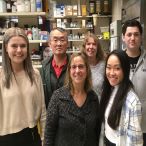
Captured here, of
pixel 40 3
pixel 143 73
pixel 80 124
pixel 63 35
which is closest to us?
pixel 80 124

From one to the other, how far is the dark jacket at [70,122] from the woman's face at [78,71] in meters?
0.11

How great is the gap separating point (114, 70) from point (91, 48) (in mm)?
738

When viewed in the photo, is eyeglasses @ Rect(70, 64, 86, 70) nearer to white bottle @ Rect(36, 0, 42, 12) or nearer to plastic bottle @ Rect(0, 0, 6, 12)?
white bottle @ Rect(36, 0, 42, 12)

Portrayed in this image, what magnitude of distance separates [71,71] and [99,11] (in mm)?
5232

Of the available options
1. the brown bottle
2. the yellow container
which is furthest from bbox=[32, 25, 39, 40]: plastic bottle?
the yellow container

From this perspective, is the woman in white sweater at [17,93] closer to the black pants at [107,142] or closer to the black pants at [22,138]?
the black pants at [22,138]

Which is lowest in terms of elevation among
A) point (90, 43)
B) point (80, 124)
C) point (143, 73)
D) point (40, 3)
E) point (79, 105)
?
point (80, 124)

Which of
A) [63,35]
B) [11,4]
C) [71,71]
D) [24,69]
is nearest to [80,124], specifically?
[71,71]

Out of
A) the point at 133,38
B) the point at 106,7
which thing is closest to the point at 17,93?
the point at 133,38

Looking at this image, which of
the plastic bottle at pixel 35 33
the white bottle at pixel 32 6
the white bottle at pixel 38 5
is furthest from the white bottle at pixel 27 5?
the plastic bottle at pixel 35 33

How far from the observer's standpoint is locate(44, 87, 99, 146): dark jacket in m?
1.79

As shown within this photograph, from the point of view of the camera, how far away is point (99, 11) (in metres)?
6.79

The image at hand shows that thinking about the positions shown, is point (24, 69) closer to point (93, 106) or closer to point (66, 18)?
point (93, 106)

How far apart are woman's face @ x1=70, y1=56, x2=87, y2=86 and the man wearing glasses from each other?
21.6 inches
